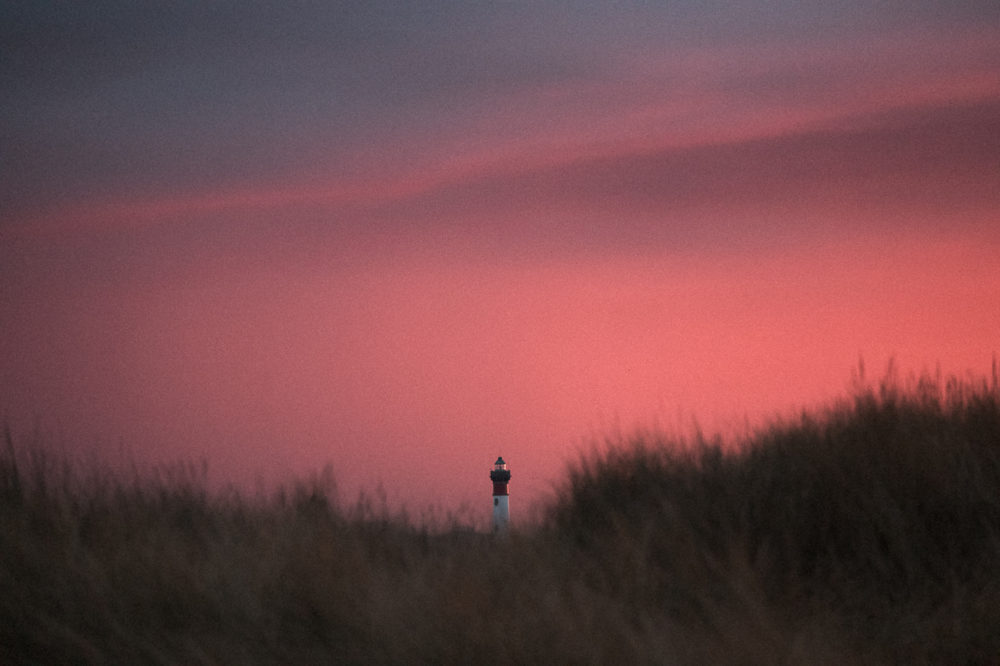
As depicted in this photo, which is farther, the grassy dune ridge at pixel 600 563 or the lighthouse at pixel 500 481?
the lighthouse at pixel 500 481

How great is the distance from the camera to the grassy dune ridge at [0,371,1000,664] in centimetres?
458

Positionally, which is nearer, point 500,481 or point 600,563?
point 600,563

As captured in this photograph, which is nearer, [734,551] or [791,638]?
[791,638]

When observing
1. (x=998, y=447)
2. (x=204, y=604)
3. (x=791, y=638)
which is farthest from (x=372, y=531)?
(x=998, y=447)

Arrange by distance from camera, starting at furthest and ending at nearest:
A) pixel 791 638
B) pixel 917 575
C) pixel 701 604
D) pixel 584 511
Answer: pixel 584 511
pixel 917 575
pixel 701 604
pixel 791 638

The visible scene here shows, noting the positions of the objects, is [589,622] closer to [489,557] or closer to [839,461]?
[489,557]

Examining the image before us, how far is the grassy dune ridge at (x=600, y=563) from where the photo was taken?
180 inches

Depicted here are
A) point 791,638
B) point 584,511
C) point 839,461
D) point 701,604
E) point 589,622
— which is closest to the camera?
point 589,622

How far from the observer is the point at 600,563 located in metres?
6.20

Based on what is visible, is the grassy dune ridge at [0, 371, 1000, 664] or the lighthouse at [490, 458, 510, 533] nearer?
the grassy dune ridge at [0, 371, 1000, 664]

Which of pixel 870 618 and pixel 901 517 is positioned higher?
pixel 901 517

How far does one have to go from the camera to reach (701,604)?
5.55 m

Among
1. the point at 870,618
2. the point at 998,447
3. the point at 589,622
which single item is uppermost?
the point at 998,447

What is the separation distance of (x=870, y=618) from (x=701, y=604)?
996mm
